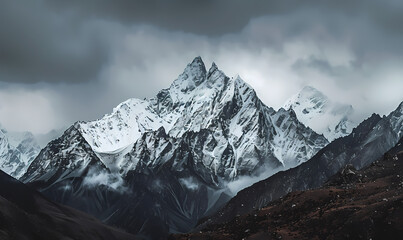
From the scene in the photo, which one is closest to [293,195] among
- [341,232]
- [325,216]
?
[325,216]

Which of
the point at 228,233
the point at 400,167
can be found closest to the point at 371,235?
the point at 228,233

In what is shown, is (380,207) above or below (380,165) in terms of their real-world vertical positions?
below

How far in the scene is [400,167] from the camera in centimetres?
18625

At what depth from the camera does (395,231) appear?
117375mm

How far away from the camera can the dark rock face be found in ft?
404

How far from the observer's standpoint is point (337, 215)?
437ft

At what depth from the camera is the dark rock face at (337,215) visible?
123125 mm

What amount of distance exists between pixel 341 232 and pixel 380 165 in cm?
7988

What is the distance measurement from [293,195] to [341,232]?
4978cm

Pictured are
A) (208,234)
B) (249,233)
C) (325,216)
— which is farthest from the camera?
(208,234)

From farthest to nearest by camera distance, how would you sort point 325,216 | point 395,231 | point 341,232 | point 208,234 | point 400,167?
point 400,167
point 208,234
point 325,216
point 341,232
point 395,231

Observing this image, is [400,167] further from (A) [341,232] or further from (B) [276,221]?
(A) [341,232]

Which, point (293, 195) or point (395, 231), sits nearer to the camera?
point (395, 231)

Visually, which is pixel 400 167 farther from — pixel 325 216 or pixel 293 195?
pixel 325 216
